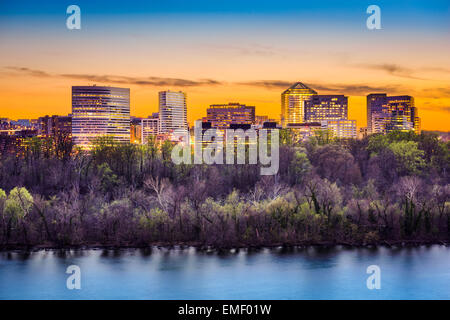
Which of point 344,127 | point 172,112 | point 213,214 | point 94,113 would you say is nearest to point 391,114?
point 344,127

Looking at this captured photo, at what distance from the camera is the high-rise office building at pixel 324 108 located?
560ft

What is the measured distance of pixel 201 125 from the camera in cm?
10675

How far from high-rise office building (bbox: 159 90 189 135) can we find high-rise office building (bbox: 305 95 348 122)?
3905 centimetres

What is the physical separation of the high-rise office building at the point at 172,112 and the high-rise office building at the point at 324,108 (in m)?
39.1

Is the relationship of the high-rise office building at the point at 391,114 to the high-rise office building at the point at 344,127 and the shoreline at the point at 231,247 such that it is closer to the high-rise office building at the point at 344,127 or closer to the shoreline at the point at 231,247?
the high-rise office building at the point at 344,127

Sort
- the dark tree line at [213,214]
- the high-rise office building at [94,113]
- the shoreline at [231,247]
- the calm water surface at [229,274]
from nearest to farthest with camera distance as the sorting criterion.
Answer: the calm water surface at [229,274], the shoreline at [231,247], the dark tree line at [213,214], the high-rise office building at [94,113]

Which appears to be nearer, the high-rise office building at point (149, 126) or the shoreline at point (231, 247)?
the shoreline at point (231, 247)

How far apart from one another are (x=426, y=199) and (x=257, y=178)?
44.3 feet

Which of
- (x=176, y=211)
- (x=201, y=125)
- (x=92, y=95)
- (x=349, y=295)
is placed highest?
(x=92, y=95)

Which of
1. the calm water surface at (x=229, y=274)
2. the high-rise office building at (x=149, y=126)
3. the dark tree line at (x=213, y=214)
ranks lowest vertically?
the calm water surface at (x=229, y=274)

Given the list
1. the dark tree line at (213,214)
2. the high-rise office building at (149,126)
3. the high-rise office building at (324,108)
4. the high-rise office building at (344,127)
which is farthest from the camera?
the high-rise office building at (324,108)

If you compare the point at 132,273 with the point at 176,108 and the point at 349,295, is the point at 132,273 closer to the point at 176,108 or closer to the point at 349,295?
the point at 349,295

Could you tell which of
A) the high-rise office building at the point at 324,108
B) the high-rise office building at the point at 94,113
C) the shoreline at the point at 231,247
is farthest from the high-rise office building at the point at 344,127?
the shoreline at the point at 231,247

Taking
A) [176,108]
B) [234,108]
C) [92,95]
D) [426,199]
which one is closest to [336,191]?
[426,199]
